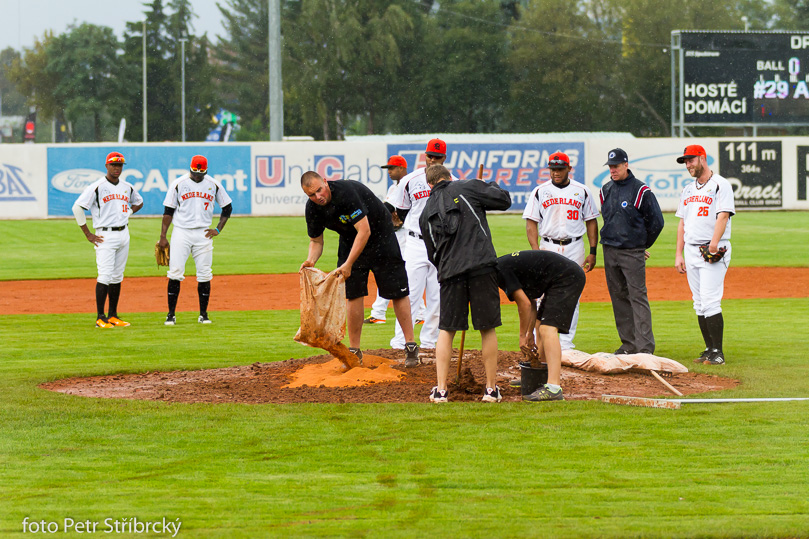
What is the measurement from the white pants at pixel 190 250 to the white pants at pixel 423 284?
3.48 meters

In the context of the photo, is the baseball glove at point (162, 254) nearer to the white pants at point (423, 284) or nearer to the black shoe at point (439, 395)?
the white pants at point (423, 284)

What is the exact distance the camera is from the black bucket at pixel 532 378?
741 cm

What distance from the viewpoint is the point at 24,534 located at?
4305mm

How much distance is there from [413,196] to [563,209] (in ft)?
5.27

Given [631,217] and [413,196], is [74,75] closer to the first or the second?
[413,196]

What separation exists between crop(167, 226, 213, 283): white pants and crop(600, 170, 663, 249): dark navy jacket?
5.41m

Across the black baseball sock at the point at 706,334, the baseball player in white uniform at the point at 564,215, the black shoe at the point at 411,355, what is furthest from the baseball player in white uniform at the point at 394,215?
the black baseball sock at the point at 706,334

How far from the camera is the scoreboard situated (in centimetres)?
3216

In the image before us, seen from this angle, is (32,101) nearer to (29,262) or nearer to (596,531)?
(29,262)

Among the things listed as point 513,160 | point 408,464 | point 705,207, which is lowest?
point 408,464

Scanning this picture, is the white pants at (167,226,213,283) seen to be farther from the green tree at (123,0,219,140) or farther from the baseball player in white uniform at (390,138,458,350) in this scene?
the green tree at (123,0,219,140)

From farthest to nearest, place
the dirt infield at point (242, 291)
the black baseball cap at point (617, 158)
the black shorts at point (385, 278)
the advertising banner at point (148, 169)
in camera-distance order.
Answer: the advertising banner at point (148, 169) < the dirt infield at point (242, 291) < the black baseball cap at point (617, 158) < the black shorts at point (385, 278)

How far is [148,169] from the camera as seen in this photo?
103 feet

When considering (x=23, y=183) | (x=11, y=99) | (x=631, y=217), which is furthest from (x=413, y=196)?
(x=11, y=99)
